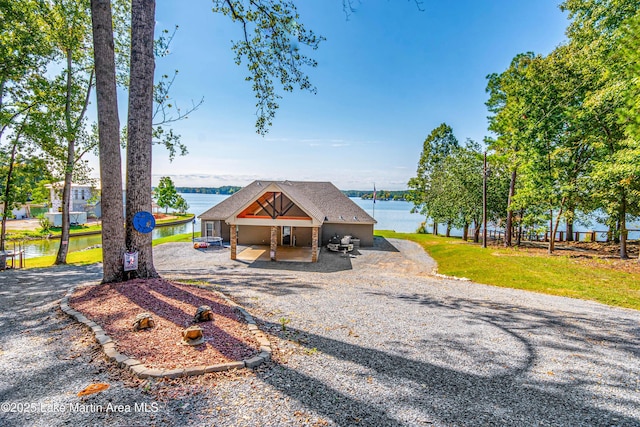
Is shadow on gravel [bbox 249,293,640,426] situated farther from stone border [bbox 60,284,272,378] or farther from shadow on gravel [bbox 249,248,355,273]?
shadow on gravel [bbox 249,248,355,273]

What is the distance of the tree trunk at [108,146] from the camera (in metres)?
6.13

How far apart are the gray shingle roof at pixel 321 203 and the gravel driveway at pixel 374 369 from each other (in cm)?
1345

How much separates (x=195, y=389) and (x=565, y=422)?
12.6 ft

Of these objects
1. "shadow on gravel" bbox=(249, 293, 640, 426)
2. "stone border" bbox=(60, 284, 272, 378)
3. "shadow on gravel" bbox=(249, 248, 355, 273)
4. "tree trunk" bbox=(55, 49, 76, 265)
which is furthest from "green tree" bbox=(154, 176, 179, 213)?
"shadow on gravel" bbox=(249, 293, 640, 426)

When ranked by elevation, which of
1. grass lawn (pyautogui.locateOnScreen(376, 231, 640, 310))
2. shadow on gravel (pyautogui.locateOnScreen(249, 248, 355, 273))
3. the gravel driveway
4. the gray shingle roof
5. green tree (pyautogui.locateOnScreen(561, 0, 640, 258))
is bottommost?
shadow on gravel (pyautogui.locateOnScreen(249, 248, 355, 273))

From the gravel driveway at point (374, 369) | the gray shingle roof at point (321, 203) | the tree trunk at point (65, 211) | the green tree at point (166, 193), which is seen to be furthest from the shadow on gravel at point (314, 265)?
the green tree at point (166, 193)

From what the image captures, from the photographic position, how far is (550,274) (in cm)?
1190

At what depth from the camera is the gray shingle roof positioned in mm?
21172

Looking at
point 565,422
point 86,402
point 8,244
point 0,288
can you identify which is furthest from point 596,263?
point 8,244

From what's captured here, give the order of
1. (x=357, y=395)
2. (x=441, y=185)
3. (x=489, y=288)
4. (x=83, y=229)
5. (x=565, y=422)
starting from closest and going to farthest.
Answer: (x=565, y=422)
(x=357, y=395)
(x=489, y=288)
(x=441, y=185)
(x=83, y=229)

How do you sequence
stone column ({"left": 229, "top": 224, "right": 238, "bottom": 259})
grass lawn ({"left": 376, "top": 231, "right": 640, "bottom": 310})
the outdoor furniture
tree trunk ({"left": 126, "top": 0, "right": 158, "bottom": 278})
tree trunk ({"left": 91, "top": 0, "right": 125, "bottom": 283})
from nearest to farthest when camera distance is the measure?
1. tree trunk ({"left": 91, "top": 0, "right": 125, "bottom": 283})
2. tree trunk ({"left": 126, "top": 0, "right": 158, "bottom": 278})
3. grass lawn ({"left": 376, "top": 231, "right": 640, "bottom": 310})
4. stone column ({"left": 229, "top": 224, "right": 238, "bottom": 259})
5. the outdoor furniture

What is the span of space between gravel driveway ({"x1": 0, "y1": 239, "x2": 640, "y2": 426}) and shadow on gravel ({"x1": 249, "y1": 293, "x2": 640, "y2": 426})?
0.02 meters

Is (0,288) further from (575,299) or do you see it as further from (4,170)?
(575,299)

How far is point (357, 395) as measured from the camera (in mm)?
3229
